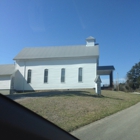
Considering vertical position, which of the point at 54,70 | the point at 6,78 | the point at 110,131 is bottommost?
the point at 110,131

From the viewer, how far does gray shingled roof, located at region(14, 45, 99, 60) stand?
32.8 meters

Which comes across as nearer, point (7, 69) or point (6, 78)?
point (6, 78)

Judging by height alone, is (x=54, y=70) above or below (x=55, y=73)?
above

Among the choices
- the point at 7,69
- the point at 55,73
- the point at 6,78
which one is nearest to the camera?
the point at 6,78

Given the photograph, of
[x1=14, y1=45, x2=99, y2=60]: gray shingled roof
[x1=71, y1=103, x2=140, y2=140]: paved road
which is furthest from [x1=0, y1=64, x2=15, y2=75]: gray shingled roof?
[x1=71, y1=103, x2=140, y2=140]: paved road

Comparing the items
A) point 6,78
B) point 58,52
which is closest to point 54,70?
point 58,52

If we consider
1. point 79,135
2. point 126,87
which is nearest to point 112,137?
point 79,135

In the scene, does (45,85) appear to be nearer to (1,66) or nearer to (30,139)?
(1,66)

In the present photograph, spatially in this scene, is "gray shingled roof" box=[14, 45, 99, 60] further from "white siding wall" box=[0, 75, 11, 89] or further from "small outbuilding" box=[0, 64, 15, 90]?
"white siding wall" box=[0, 75, 11, 89]

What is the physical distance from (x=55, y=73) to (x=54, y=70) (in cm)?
54

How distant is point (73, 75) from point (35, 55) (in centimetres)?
779

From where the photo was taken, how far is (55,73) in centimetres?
3272

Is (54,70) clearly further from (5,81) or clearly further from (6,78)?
(5,81)

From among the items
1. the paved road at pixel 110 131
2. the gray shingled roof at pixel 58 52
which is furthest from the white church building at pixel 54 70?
the paved road at pixel 110 131
